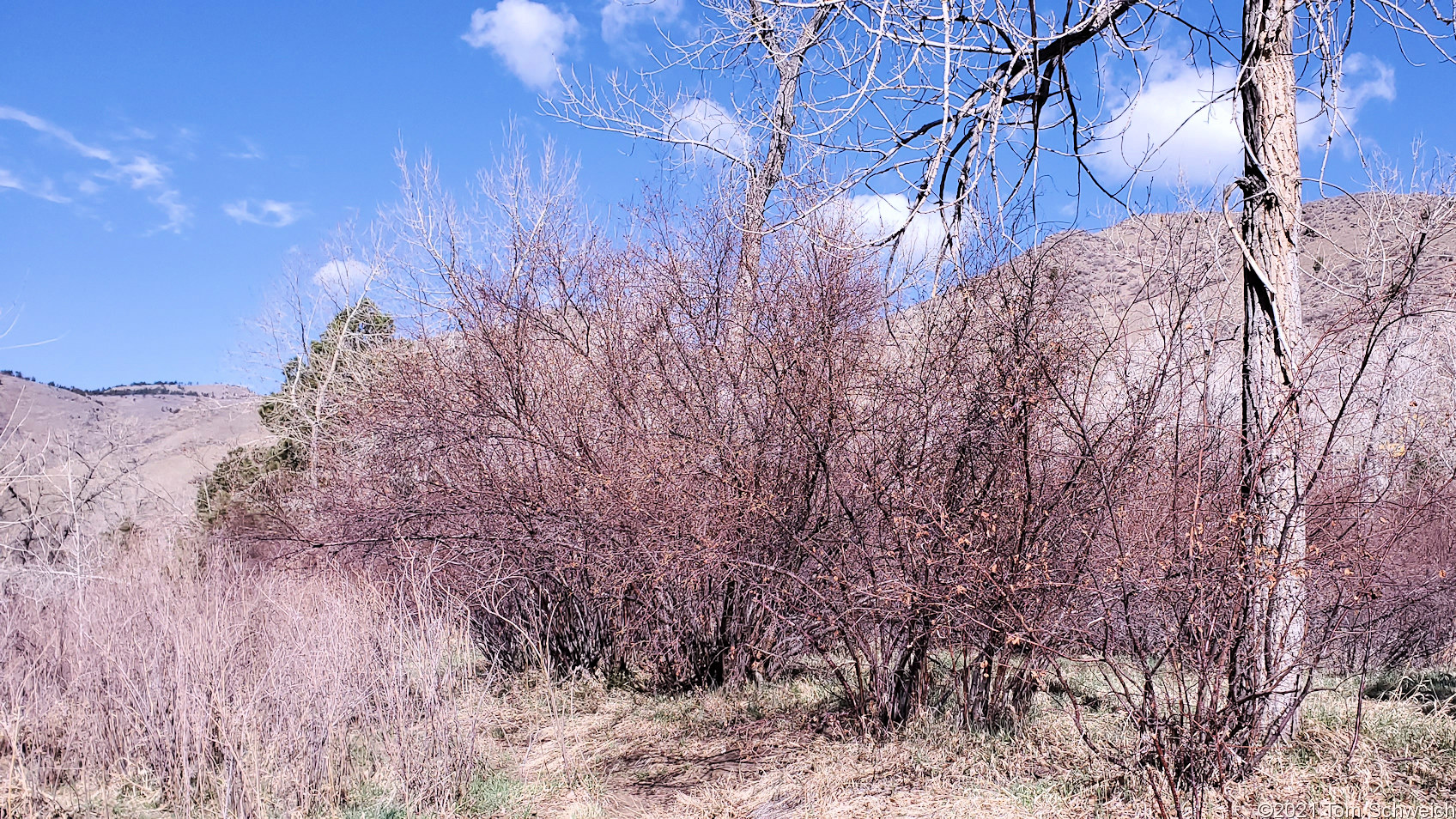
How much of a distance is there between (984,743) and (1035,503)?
4.90 ft

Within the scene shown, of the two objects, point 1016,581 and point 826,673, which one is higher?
point 1016,581

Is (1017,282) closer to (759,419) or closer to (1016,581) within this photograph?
(1016,581)

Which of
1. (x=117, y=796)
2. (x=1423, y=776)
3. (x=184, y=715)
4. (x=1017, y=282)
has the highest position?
(x=1017, y=282)

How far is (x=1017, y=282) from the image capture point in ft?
18.0

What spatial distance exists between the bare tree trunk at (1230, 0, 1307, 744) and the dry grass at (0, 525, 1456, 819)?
1.84ft

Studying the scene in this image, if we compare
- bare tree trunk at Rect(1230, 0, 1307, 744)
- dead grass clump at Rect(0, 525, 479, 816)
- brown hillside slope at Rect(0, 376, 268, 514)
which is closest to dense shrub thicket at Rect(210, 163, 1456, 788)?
bare tree trunk at Rect(1230, 0, 1307, 744)

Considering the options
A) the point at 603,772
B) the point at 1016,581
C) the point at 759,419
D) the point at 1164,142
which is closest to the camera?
the point at 1016,581

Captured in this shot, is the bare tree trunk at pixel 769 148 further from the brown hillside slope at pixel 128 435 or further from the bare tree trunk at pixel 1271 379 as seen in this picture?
the brown hillside slope at pixel 128 435

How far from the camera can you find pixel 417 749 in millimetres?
5340

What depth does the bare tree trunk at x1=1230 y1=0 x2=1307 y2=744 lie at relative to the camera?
4.05m

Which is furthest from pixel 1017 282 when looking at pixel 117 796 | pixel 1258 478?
pixel 117 796

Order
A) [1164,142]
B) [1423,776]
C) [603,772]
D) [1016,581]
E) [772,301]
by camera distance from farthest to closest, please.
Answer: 1. [772,301]
2. [603,772]
3. [1164,142]
4. [1016,581]
5. [1423,776]

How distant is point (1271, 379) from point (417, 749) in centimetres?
513

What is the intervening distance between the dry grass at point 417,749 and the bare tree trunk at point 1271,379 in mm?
560
